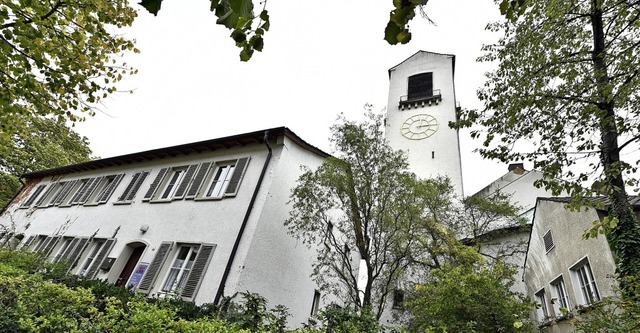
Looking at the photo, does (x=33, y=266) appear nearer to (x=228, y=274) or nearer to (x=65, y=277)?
(x=65, y=277)

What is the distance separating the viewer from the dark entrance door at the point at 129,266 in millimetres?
10551

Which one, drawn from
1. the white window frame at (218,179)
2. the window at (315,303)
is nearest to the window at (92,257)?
the white window frame at (218,179)

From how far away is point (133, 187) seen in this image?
1315 centimetres

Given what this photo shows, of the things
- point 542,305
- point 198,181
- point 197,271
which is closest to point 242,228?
point 197,271

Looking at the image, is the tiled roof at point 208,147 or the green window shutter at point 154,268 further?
the tiled roof at point 208,147

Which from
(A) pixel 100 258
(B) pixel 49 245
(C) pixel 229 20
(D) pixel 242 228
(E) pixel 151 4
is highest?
(D) pixel 242 228

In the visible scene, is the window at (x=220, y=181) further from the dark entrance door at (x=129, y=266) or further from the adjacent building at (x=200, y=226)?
the dark entrance door at (x=129, y=266)

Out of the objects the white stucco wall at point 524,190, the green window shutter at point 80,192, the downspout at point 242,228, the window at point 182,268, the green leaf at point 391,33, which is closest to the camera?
the green leaf at point 391,33

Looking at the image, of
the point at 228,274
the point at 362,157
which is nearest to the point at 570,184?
the point at 362,157

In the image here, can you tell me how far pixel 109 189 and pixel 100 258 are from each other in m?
4.22

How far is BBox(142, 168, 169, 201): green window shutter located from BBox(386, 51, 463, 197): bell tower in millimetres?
12640

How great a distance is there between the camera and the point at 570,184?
18.2 feet

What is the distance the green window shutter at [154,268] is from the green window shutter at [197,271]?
51.6 inches

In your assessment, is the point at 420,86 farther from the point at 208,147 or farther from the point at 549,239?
the point at 208,147
